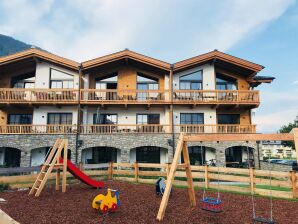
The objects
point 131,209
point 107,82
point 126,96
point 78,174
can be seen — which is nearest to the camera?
point 131,209

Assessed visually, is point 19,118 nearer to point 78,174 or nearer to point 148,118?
point 148,118

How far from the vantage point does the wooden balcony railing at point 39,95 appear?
1883 cm

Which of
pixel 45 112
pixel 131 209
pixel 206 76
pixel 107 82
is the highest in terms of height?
pixel 206 76

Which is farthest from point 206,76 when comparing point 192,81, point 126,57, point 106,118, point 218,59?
point 106,118

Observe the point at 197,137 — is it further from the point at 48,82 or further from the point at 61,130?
the point at 48,82

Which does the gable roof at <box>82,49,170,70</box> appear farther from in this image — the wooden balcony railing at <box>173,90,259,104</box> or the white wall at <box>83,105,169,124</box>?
the white wall at <box>83,105,169,124</box>

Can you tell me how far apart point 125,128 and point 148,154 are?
3.16 metres

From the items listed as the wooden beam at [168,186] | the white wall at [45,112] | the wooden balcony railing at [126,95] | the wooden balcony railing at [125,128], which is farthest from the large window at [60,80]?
the wooden beam at [168,186]

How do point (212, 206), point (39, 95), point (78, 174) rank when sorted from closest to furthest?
1. point (212, 206)
2. point (78, 174)
3. point (39, 95)

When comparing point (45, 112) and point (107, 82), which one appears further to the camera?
point (107, 82)

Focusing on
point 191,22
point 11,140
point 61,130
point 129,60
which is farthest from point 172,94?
point 11,140

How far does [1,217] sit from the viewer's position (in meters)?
3.04

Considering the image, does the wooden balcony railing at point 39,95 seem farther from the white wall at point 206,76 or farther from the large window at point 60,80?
the white wall at point 206,76

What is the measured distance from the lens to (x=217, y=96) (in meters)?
19.5
